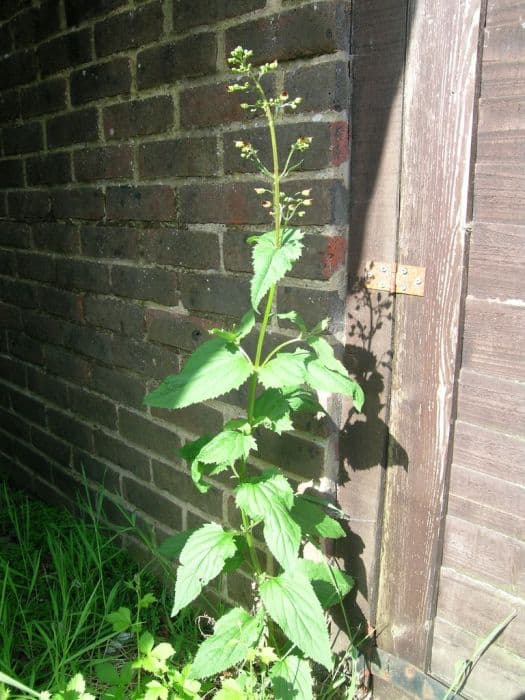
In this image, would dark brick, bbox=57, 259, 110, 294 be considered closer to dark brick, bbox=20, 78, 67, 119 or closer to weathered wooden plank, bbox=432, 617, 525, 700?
dark brick, bbox=20, 78, 67, 119

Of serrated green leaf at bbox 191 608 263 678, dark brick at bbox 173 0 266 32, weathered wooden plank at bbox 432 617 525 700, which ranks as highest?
dark brick at bbox 173 0 266 32

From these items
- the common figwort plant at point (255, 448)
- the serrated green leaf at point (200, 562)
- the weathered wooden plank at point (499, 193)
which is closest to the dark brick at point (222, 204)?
the common figwort plant at point (255, 448)

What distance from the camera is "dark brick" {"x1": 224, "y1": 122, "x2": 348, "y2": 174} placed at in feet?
4.51

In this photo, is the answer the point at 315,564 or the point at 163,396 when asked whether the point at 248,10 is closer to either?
the point at 163,396

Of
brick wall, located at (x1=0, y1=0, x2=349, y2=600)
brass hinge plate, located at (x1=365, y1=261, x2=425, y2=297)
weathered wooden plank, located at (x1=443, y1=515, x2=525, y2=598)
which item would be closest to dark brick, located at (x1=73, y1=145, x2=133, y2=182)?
brick wall, located at (x1=0, y1=0, x2=349, y2=600)

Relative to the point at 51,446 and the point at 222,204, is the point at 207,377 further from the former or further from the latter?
the point at 51,446

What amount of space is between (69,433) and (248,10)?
68.2 inches

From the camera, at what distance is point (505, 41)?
1.19m

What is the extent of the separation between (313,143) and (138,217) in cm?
75

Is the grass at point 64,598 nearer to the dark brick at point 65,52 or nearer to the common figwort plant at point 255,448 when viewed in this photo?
the common figwort plant at point 255,448

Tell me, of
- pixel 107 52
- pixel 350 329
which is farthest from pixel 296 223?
pixel 107 52

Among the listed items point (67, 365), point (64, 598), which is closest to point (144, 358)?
point (67, 365)

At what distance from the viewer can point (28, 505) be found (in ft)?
8.58

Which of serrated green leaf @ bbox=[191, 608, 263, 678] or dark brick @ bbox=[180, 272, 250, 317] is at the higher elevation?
dark brick @ bbox=[180, 272, 250, 317]
